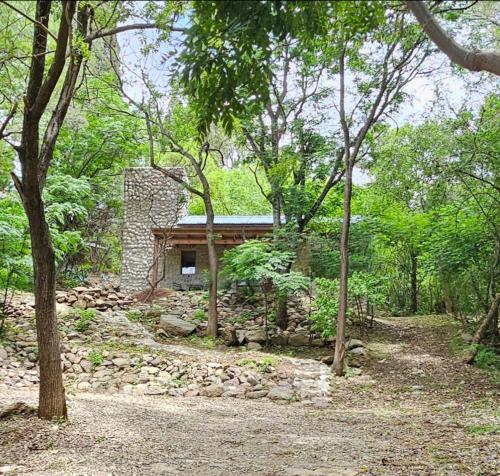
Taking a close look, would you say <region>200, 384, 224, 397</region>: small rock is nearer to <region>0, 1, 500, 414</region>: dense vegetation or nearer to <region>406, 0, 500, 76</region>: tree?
<region>0, 1, 500, 414</region>: dense vegetation

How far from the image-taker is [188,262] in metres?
18.0

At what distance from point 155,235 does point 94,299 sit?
14.8ft

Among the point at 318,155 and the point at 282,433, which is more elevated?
the point at 318,155

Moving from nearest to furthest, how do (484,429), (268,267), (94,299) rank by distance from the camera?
(484,429) → (268,267) → (94,299)

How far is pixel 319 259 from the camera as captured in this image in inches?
487

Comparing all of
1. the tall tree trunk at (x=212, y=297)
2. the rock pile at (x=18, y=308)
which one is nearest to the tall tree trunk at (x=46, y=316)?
the rock pile at (x=18, y=308)

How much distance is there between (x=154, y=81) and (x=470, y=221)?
840cm

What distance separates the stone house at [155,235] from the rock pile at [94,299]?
353 cm

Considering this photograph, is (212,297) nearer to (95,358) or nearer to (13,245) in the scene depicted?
(95,358)

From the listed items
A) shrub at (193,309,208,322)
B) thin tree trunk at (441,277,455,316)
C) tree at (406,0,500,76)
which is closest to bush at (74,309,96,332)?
shrub at (193,309,208,322)

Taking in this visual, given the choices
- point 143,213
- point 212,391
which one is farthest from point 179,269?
point 212,391

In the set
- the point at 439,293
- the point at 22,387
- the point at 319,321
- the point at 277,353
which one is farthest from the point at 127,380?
the point at 439,293

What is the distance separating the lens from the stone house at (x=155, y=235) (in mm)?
17359

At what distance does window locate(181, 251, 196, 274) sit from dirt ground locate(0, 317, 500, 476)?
9.96 metres
